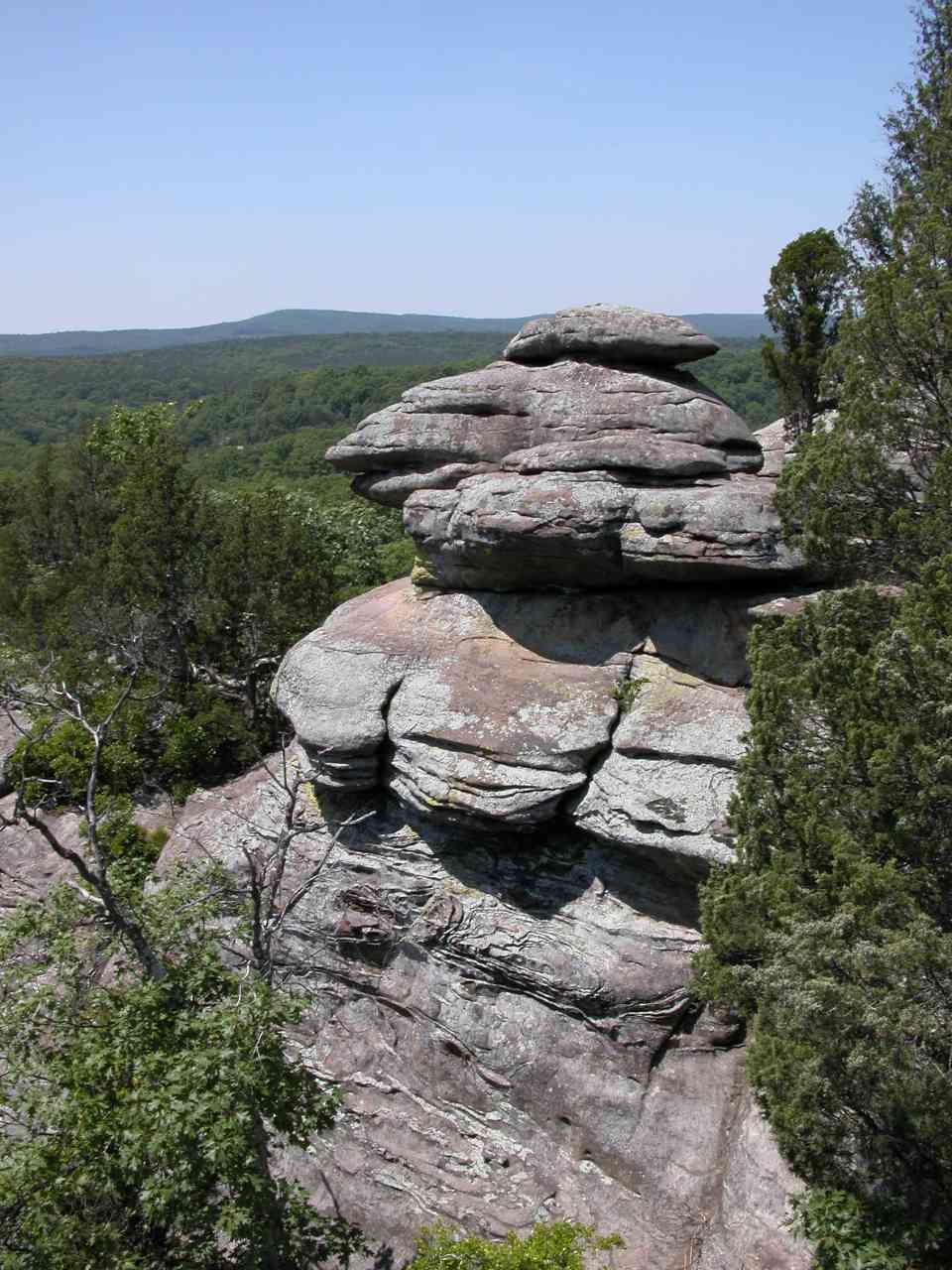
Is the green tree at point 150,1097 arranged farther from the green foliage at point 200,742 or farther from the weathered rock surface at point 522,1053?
the green foliage at point 200,742

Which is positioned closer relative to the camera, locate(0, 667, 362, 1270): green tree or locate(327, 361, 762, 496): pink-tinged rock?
locate(0, 667, 362, 1270): green tree

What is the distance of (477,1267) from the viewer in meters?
13.3

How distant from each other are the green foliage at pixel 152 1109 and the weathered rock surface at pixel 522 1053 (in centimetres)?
280

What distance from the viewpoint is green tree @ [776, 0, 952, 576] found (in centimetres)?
1366

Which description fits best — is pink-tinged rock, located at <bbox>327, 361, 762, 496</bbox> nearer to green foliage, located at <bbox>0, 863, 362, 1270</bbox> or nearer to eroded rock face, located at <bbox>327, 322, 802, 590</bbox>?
eroded rock face, located at <bbox>327, 322, 802, 590</bbox>

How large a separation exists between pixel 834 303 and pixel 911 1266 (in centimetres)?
1935

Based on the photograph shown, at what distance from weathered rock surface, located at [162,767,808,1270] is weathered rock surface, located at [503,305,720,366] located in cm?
1032

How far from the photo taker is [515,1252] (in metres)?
12.9

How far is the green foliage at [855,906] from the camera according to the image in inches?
437

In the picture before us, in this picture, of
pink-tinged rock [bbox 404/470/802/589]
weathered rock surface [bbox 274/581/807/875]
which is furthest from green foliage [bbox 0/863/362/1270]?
pink-tinged rock [bbox 404/470/802/589]

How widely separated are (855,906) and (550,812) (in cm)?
682

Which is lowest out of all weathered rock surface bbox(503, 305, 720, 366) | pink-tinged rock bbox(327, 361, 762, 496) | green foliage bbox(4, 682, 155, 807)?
green foliage bbox(4, 682, 155, 807)

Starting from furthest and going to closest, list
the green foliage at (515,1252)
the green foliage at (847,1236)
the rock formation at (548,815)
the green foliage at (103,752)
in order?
the green foliage at (103,752), the rock formation at (548,815), the green foliage at (515,1252), the green foliage at (847,1236)

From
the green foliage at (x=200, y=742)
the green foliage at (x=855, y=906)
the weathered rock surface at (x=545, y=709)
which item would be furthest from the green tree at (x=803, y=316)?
the green foliage at (x=200, y=742)
